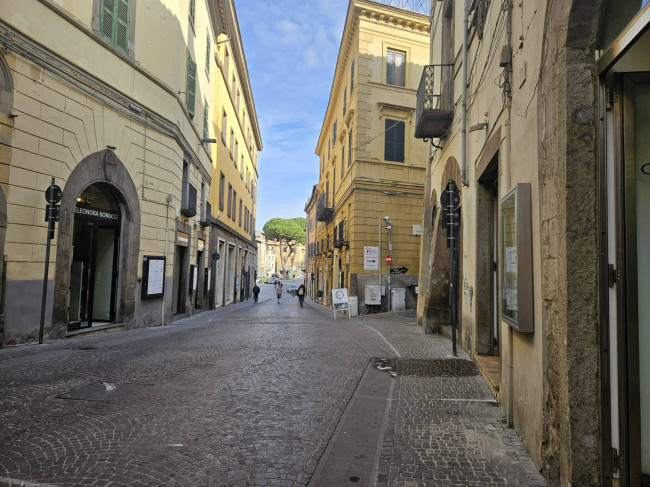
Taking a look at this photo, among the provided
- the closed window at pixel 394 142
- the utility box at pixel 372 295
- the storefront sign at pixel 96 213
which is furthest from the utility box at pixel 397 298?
the storefront sign at pixel 96 213

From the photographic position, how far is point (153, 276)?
37.3 feet

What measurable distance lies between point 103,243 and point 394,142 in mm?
13568

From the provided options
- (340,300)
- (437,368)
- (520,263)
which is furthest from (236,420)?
(340,300)

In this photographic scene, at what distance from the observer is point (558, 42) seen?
2.73 m

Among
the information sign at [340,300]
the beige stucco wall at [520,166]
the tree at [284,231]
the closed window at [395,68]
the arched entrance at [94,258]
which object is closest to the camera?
the beige stucco wall at [520,166]

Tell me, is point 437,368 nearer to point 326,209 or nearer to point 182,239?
point 182,239

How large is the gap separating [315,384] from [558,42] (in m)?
4.09

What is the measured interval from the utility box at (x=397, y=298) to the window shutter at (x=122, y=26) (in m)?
13.4

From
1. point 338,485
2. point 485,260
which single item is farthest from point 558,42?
point 485,260

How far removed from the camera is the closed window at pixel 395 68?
67.5 feet

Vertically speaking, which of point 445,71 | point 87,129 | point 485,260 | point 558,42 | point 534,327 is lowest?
point 534,327

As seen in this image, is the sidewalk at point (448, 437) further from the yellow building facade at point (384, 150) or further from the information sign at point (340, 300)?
the yellow building facade at point (384, 150)

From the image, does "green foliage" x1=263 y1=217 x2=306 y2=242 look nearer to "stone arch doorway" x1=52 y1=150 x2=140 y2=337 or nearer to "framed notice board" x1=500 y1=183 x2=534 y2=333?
"stone arch doorway" x1=52 y1=150 x2=140 y2=337

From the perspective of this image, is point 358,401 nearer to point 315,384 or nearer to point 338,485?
point 315,384
